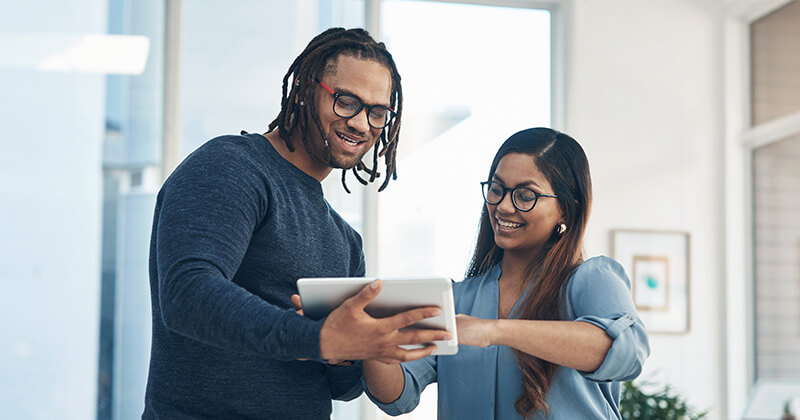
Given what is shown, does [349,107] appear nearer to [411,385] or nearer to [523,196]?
[523,196]

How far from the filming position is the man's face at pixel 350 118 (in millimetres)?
1533

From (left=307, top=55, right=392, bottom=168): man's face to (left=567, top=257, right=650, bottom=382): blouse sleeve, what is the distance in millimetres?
518

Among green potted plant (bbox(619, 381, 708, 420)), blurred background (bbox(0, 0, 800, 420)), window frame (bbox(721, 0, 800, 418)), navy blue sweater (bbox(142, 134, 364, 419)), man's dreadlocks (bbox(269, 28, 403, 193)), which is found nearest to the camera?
navy blue sweater (bbox(142, 134, 364, 419))

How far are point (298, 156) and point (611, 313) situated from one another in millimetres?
683

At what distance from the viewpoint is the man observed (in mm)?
1170

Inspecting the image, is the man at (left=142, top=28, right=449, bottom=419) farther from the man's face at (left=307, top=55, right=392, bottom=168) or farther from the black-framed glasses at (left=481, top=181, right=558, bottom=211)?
the black-framed glasses at (left=481, top=181, right=558, bottom=211)

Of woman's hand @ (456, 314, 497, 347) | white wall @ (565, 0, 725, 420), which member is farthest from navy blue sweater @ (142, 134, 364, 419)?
white wall @ (565, 0, 725, 420)

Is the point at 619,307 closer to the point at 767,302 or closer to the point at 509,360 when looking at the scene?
the point at 509,360

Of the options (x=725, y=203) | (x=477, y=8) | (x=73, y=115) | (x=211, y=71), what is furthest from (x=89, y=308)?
(x=725, y=203)

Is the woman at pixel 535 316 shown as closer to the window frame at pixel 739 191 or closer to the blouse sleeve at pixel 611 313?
the blouse sleeve at pixel 611 313

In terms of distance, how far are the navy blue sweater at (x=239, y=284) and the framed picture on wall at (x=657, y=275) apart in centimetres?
310

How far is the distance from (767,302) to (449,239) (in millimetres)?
1886

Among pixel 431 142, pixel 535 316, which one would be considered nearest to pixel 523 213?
pixel 535 316

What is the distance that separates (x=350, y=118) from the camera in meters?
1.52
